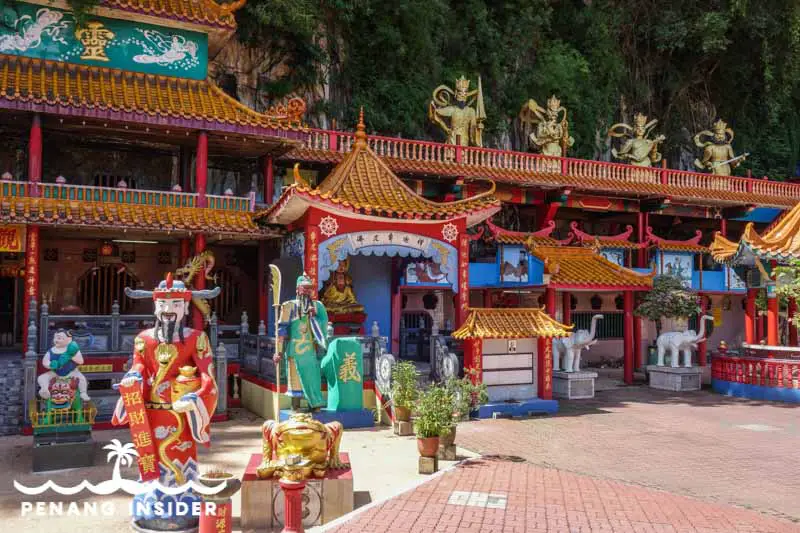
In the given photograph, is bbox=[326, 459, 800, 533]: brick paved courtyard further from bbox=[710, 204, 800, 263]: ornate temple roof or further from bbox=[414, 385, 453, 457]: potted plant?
bbox=[710, 204, 800, 263]: ornate temple roof

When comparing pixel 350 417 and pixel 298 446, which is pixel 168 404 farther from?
pixel 350 417

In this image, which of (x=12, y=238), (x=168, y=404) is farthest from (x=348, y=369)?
(x=12, y=238)

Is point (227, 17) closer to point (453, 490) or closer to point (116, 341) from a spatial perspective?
point (116, 341)

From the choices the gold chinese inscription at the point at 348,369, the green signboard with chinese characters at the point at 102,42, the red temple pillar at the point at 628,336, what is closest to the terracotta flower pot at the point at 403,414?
Answer: the gold chinese inscription at the point at 348,369

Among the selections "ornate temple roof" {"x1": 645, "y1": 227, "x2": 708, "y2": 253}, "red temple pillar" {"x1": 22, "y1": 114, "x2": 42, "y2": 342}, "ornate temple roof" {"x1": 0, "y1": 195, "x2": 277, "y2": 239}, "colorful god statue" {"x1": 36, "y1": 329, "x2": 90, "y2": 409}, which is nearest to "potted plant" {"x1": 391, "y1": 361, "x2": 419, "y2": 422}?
"colorful god statue" {"x1": 36, "y1": 329, "x2": 90, "y2": 409}

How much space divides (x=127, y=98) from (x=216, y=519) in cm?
1113

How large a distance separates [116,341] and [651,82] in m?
25.6

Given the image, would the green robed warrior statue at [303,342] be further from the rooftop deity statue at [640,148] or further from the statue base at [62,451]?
the rooftop deity statue at [640,148]

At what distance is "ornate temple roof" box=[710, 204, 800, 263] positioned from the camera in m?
16.4

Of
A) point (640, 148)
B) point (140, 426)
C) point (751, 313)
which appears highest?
point (640, 148)

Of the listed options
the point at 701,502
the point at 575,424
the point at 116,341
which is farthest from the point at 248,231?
the point at 701,502

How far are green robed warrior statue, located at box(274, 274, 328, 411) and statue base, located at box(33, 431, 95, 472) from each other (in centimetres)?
307

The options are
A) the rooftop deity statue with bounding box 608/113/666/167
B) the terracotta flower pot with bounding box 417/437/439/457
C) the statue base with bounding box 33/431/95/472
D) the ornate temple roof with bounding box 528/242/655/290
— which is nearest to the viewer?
the terracotta flower pot with bounding box 417/437/439/457

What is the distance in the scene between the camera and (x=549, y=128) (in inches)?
928
